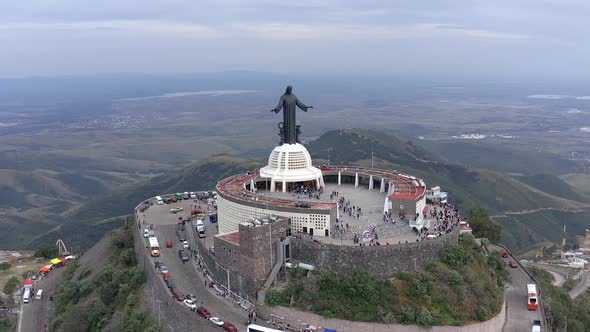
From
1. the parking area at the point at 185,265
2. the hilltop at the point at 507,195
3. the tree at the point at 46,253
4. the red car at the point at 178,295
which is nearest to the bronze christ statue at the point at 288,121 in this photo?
the parking area at the point at 185,265

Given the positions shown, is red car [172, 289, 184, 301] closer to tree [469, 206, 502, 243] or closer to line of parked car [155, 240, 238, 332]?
line of parked car [155, 240, 238, 332]

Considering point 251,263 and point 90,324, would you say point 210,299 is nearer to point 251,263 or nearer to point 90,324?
point 251,263

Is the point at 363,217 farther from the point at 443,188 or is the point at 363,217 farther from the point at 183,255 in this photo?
the point at 443,188

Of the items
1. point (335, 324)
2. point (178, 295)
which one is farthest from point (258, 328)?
point (178, 295)

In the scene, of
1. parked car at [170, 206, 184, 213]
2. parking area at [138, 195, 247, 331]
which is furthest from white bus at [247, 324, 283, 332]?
parked car at [170, 206, 184, 213]

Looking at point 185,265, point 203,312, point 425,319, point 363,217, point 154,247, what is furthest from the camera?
point 154,247

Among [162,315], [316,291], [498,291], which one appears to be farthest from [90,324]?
[498,291]
